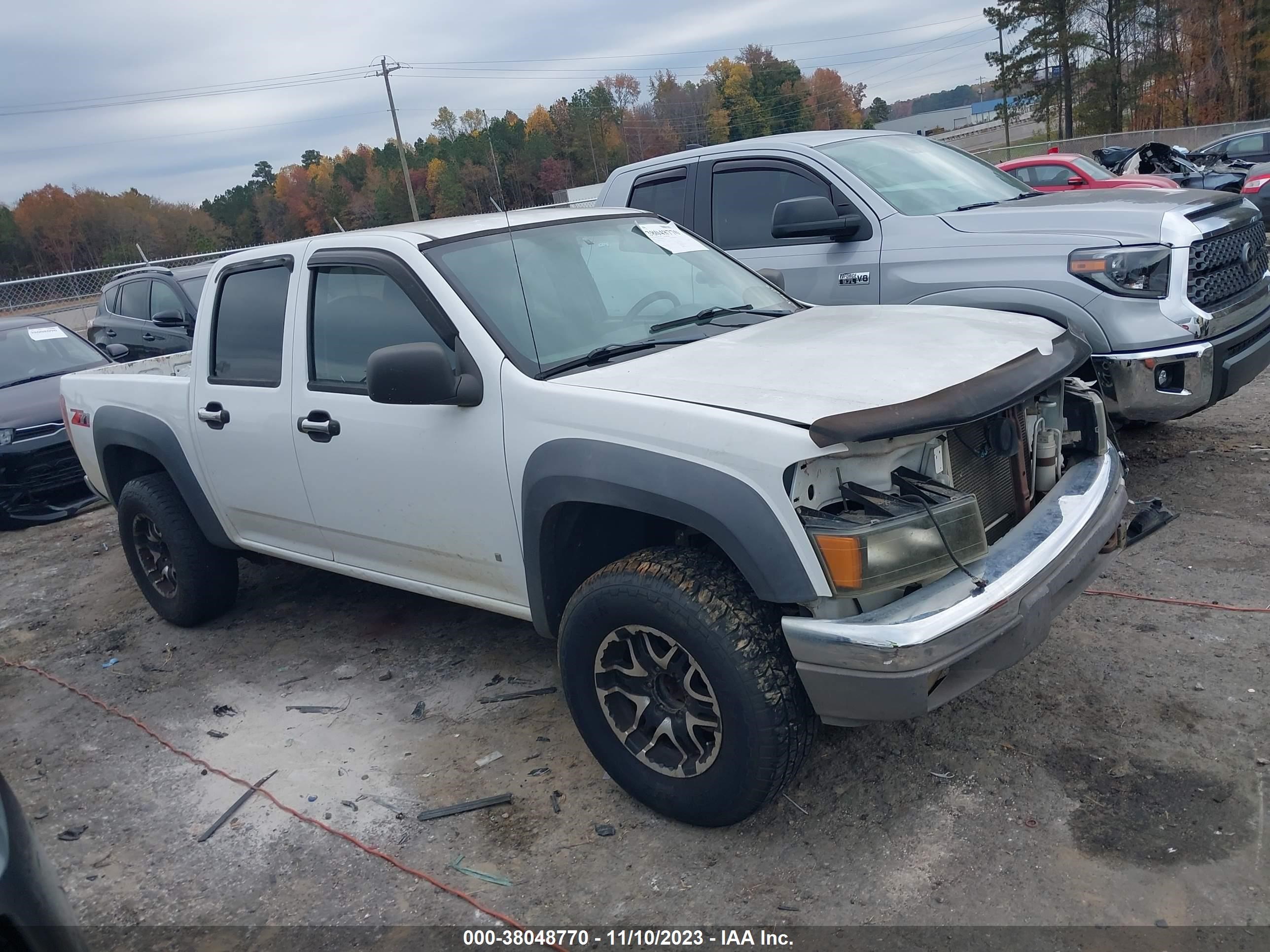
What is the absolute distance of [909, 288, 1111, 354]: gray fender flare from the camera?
Result: 4.98 meters

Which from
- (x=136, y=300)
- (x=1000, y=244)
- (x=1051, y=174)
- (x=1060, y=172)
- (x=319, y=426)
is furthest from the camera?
(x=1051, y=174)

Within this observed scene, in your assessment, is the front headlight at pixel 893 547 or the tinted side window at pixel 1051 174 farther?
the tinted side window at pixel 1051 174

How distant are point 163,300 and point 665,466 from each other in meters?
10.2

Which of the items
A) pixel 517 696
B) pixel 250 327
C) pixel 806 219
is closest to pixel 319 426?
pixel 250 327

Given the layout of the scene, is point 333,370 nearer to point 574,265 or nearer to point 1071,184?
point 574,265

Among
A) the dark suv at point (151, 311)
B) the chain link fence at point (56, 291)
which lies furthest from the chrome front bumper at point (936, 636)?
the chain link fence at point (56, 291)

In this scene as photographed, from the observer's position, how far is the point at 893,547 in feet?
8.68

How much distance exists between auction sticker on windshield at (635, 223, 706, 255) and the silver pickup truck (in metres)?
1.23

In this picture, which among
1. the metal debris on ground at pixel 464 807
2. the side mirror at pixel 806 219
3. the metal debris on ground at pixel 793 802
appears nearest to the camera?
the metal debris on ground at pixel 793 802

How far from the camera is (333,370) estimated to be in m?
4.09

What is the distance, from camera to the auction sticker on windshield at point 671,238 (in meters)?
4.37

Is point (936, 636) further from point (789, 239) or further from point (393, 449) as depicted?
point (789, 239)

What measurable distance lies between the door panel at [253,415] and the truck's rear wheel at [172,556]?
0.40 m

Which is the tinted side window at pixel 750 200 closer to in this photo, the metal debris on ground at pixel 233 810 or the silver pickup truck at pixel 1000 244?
the silver pickup truck at pixel 1000 244
